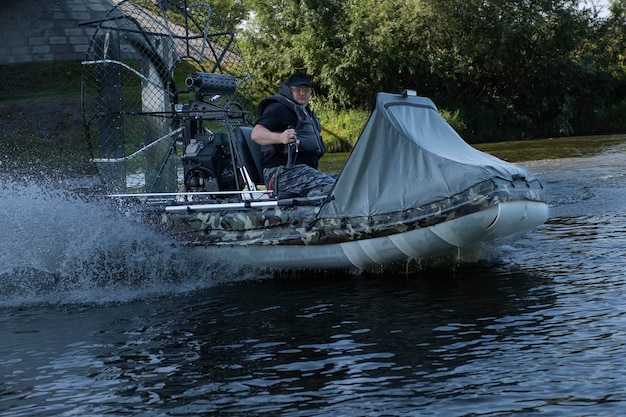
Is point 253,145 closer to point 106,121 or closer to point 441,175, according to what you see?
point 106,121

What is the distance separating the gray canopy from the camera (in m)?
8.16

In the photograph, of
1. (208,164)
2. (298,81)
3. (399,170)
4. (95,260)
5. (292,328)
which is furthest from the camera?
(208,164)

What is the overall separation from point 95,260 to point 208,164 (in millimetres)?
1432

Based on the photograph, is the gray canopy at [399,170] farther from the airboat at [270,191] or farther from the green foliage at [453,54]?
the green foliage at [453,54]

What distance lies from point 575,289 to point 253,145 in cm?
341

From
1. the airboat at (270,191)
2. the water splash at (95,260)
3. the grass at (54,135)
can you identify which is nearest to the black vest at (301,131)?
the airboat at (270,191)

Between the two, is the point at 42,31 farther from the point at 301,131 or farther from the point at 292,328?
the point at 292,328

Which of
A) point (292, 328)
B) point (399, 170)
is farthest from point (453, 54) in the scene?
point (292, 328)

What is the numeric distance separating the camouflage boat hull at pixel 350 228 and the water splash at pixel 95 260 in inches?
8.4

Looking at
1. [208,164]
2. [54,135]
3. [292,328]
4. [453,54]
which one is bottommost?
[292,328]

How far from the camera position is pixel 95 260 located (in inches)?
359

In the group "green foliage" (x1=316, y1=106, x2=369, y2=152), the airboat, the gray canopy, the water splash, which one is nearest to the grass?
"green foliage" (x1=316, y1=106, x2=369, y2=152)

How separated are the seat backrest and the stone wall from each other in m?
24.7

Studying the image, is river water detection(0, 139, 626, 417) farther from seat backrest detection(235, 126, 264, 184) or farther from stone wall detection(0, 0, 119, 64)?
stone wall detection(0, 0, 119, 64)
